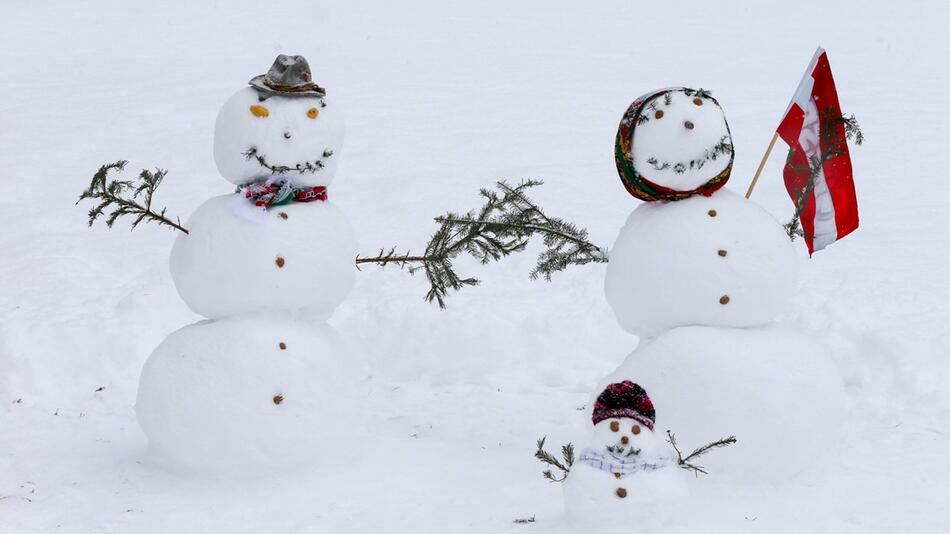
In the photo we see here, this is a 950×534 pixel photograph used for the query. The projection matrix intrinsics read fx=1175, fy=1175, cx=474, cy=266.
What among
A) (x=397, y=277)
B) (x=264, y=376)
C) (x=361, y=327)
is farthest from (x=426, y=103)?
(x=264, y=376)

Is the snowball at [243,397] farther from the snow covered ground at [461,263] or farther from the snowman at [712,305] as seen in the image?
the snowman at [712,305]

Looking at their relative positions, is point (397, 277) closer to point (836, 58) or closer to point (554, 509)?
point (554, 509)

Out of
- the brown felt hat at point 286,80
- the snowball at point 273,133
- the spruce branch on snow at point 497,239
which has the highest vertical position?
the brown felt hat at point 286,80

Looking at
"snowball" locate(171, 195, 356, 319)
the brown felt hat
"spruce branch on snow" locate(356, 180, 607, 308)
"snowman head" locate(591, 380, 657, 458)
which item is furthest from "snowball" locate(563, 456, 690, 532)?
the brown felt hat

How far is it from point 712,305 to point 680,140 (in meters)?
0.74

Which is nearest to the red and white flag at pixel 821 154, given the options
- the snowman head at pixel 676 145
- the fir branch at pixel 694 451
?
the snowman head at pixel 676 145

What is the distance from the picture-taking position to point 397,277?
8367 millimetres

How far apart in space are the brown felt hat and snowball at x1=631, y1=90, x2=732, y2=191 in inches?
60.2

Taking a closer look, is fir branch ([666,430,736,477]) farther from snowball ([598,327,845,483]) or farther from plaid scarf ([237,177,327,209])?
plaid scarf ([237,177,327,209])

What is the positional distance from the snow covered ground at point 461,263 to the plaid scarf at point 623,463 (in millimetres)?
274

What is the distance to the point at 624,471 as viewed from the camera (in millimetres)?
4613

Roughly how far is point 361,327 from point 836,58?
34.0ft

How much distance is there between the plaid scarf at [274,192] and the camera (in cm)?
535

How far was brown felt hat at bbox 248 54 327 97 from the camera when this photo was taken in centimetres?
534
